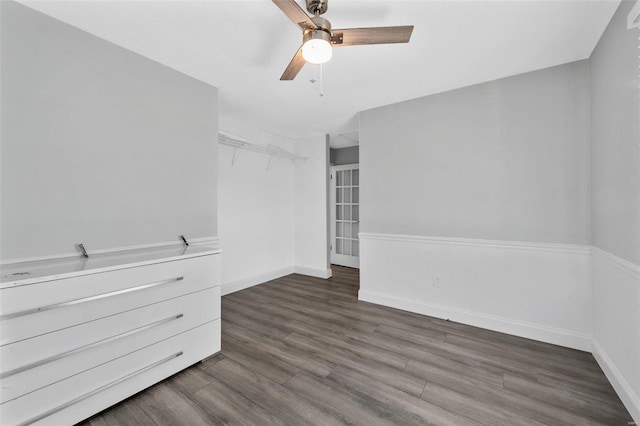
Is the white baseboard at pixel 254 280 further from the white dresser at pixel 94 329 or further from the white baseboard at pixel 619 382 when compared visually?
the white baseboard at pixel 619 382

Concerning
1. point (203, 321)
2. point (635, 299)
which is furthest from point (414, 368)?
point (203, 321)

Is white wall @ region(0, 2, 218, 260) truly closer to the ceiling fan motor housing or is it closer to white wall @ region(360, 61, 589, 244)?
the ceiling fan motor housing

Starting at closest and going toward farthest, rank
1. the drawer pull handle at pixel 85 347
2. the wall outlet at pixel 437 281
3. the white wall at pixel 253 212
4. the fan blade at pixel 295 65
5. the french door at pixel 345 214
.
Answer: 1. the drawer pull handle at pixel 85 347
2. the fan blade at pixel 295 65
3. the wall outlet at pixel 437 281
4. the white wall at pixel 253 212
5. the french door at pixel 345 214

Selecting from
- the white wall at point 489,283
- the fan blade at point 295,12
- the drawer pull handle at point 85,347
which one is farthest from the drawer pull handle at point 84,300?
the white wall at point 489,283

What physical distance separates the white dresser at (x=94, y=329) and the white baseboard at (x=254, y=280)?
1628 millimetres

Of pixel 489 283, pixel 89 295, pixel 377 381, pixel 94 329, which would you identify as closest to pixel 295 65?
pixel 89 295

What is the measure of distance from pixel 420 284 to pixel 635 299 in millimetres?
1655

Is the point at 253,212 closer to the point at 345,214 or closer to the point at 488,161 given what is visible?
the point at 345,214

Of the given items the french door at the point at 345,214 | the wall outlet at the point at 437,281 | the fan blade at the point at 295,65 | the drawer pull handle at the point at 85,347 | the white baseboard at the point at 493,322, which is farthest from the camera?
the french door at the point at 345,214

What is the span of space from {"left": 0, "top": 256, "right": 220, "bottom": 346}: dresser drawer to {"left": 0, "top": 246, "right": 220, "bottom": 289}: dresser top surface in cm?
3

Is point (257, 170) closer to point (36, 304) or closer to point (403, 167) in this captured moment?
point (403, 167)

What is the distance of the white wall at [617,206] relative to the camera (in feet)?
4.81

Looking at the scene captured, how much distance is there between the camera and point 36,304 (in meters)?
1.28

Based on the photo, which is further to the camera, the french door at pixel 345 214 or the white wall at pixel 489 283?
the french door at pixel 345 214
